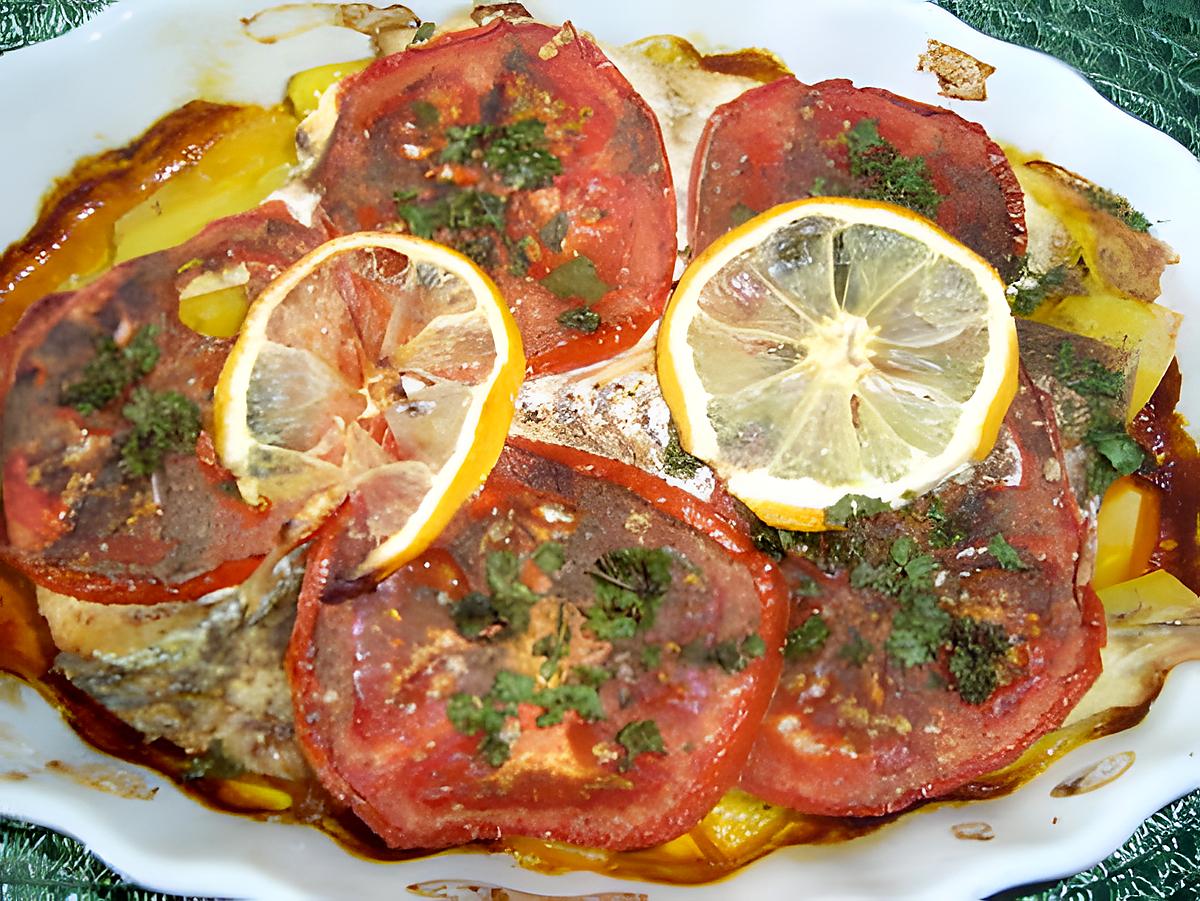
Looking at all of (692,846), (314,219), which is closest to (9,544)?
(314,219)

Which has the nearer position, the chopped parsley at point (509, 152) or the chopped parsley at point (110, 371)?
the chopped parsley at point (110, 371)

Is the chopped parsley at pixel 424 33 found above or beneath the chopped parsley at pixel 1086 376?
above

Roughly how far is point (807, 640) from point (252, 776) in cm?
122

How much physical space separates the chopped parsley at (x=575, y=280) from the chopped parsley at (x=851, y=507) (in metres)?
0.68

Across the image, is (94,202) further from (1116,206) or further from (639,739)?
(1116,206)

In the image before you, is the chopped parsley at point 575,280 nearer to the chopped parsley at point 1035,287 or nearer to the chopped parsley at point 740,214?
the chopped parsley at point 740,214

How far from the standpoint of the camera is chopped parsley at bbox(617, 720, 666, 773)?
1.86m

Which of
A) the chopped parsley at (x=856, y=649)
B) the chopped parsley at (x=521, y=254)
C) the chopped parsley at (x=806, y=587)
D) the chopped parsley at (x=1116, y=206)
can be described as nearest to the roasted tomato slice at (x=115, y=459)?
the chopped parsley at (x=521, y=254)

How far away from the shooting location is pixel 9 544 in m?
1.94

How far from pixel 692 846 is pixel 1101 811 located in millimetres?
825

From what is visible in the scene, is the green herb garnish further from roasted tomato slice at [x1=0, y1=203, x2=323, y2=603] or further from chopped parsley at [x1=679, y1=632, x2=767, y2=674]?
roasted tomato slice at [x1=0, y1=203, x2=323, y2=603]

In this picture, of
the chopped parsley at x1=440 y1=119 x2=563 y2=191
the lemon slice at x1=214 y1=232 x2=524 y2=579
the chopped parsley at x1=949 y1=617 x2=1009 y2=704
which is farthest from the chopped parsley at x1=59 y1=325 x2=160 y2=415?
the chopped parsley at x1=949 y1=617 x2=1009 y2=704

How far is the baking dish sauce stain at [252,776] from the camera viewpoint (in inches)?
81.8

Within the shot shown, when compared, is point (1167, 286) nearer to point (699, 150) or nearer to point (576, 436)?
point (699, 150)
